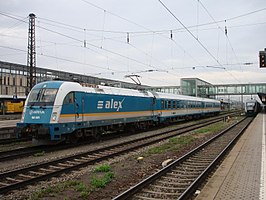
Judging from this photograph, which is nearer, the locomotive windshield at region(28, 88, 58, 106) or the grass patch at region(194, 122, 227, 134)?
the locomotive windshield at region(28, 88, 58, 106)

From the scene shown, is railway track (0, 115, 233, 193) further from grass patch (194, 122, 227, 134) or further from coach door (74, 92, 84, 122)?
grass patch (194, 122, 227, 134)

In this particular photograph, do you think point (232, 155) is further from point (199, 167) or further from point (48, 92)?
point (48, 92)

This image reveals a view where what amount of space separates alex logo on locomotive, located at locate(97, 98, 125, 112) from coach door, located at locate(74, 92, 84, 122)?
171 cm

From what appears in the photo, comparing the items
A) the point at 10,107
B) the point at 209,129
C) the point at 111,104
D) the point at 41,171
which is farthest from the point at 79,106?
the point at 10,107

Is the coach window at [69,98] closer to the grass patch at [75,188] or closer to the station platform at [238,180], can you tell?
the grass patch at [75,188]

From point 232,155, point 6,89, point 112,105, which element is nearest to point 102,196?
point 232,155

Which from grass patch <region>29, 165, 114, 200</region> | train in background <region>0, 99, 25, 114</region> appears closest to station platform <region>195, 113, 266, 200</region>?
grass patch <region>29, 165, 114, 200</region>

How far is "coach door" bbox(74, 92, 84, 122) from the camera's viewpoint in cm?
1534

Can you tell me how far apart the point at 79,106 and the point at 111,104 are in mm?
3450

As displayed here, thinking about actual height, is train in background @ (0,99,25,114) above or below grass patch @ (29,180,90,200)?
above

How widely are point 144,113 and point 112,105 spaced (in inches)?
227

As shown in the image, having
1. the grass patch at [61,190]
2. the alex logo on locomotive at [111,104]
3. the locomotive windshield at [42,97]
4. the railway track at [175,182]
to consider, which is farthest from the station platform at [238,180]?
the locomotive windshield at [42,97]

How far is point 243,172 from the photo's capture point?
903cm

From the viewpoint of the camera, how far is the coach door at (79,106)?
15.3 m
